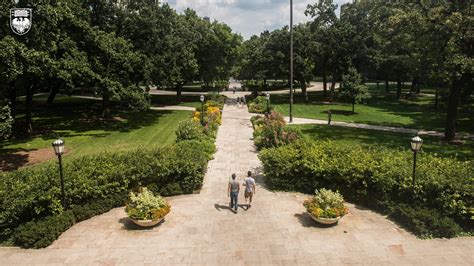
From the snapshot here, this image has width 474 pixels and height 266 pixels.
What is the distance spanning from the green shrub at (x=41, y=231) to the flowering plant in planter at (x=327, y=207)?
8.47 m

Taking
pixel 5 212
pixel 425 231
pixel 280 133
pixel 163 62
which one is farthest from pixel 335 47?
pixel 5 212

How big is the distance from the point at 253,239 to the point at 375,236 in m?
4.03

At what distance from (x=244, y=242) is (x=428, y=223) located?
619 centimetres

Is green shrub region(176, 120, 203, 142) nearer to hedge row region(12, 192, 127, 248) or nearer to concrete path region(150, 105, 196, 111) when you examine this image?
hedge row region(12, 192, 127, 248)

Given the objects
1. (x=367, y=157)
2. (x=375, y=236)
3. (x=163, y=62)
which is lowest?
(x=375, y=236)

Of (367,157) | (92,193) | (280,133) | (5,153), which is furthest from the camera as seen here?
(5,153)

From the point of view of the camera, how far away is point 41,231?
36.9 feet

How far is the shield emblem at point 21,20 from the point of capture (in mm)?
18547

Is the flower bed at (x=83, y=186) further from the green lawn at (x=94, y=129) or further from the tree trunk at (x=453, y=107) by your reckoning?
the tree trunk at (x=453, y=107)

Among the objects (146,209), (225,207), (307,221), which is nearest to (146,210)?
(146,209)

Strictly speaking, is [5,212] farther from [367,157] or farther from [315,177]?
[367,157]

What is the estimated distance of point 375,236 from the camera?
38.5ft

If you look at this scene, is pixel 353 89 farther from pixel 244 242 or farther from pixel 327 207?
pixel 244 242

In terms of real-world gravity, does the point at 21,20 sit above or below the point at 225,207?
above
